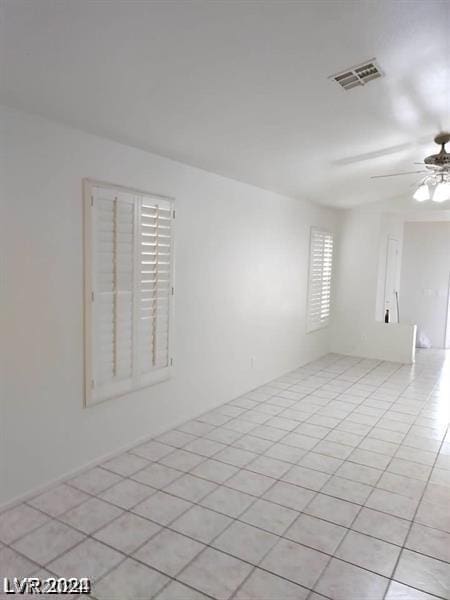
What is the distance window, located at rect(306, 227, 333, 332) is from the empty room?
155cm

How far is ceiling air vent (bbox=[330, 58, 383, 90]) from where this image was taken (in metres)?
2.26

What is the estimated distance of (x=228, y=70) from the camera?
7.06 ft

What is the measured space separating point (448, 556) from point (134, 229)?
9.04 ft

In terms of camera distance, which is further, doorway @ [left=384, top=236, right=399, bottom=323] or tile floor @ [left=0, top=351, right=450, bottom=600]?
doorway @ [left=384, top=236, right=399, bottom=323]

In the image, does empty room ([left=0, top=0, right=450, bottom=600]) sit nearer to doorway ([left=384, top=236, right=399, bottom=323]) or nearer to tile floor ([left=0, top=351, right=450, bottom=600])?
tile floor ([left=0, top=351, right=450, bottom=600])

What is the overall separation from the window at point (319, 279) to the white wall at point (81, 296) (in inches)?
44.9

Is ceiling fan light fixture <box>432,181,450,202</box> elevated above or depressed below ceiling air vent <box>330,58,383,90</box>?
below

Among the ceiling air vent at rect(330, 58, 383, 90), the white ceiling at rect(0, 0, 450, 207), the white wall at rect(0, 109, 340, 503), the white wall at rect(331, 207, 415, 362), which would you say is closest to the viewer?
the white ceiling at rect(0, 0, 450, 207)

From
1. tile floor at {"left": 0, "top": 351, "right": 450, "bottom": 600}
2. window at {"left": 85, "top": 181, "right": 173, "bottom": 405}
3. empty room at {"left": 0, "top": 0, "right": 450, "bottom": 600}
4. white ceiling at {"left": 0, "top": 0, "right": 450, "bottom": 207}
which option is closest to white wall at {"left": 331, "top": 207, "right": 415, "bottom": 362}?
empty room at {"left": 0, "top": 0, "right": 450, "bottom": 600}

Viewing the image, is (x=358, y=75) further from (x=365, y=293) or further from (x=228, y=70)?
(x=365, y=293)

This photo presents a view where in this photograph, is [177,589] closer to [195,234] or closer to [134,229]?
[134,229]

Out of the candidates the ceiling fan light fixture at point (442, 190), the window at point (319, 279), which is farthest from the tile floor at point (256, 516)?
the window at point (319, 279)

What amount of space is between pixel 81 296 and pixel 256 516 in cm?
175

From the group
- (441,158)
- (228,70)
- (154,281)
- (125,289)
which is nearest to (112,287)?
(125,289)
